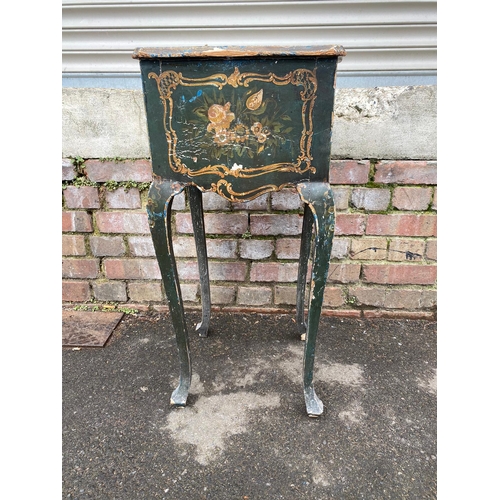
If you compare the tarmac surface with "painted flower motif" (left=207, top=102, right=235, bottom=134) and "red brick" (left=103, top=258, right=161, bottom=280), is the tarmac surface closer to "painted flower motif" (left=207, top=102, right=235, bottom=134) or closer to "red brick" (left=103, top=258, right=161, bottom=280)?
"red brick" (left=103, top=258, right=161, bottom=280)

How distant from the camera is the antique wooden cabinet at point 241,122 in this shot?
0.99m

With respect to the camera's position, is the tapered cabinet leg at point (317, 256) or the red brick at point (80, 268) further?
the red brick at point (80, 268)

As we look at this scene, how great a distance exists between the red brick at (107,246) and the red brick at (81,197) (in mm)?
163

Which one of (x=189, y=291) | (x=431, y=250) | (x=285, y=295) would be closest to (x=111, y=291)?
(x=189, y=291)

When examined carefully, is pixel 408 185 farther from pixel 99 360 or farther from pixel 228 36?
pixel 99 360

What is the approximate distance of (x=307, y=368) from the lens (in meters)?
1.31

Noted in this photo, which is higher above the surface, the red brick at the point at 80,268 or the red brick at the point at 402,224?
the red brick at the point at 402,224

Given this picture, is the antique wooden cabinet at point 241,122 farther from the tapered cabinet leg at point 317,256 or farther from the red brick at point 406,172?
the red brick at point 406,172

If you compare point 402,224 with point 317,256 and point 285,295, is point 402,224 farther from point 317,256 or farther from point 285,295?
point 317,256

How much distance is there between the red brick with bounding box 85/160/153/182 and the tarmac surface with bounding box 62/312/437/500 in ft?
2.31

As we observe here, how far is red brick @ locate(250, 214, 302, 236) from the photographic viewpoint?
178 cm

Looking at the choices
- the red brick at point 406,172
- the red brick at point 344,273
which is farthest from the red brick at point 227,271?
the red brick at point 406,172

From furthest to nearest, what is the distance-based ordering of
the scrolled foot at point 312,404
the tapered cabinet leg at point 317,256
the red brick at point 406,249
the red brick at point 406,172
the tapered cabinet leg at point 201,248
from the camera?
the red brick at point 406,249, the red brick at point 406,172, the tapered cabinet leg at point 201,248, the scrolled foot at point 312,404, the tapered cabinet leg at point 317,256

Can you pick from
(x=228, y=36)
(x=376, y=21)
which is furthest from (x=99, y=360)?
(x=376, y=21)
